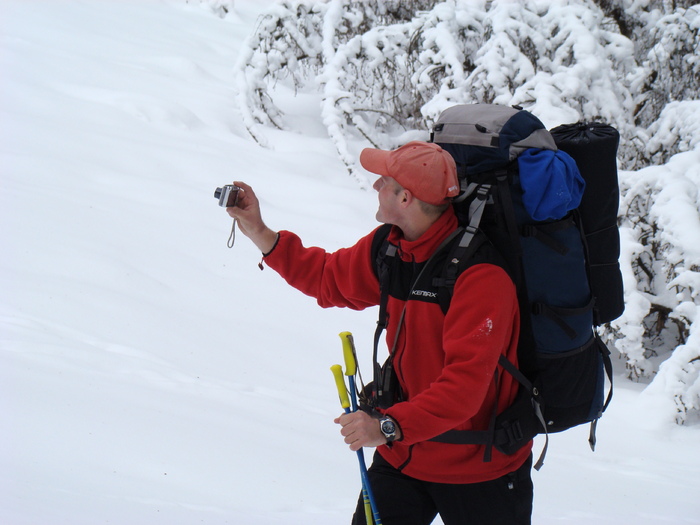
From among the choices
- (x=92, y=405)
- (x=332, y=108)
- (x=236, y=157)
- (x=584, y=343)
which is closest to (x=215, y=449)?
(x=92, y=405)

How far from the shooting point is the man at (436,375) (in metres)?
1.86

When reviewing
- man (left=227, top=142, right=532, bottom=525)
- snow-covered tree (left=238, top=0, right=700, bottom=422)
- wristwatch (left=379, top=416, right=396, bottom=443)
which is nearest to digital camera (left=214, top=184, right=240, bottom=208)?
man (left=227, top=142, right=532, bottom=525)

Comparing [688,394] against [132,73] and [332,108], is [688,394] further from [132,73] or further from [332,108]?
[132,73]

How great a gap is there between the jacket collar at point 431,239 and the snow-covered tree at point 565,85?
4.18 m

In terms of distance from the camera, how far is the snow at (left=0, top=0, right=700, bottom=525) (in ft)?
10.6

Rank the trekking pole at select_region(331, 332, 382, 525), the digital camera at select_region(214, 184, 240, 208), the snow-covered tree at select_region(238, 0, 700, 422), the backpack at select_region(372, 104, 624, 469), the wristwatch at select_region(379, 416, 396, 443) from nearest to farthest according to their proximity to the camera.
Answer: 1. the wristwatch at select_region(379, 416, 396, 443)
2. the backpack at select_region(372, 104, 624, 469)
3. the trekking pole at select_region(331, 332, 382, 525)
4. the digital camera at select_region(214, 184, 240, 208)
5. the snow-covered tree at select_region(238, 0, 700, 422)

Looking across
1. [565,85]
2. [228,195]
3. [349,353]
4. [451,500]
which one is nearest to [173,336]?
[228,195]

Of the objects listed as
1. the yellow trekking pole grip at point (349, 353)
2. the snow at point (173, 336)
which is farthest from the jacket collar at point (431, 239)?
the snow at point (173, 336)

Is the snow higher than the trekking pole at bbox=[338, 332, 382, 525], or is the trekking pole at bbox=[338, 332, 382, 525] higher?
the trekking pole at bbox=[338, 332, 382, 525]

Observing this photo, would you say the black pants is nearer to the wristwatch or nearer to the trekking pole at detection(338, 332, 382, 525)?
the trekking pole at detection(338, 332, 382, 525)

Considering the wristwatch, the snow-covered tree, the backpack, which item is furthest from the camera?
the snow-covered tree

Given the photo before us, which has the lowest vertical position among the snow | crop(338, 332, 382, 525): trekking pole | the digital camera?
the snow

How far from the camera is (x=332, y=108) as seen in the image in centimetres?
865

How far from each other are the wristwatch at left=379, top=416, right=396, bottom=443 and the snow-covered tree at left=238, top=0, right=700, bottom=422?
4.37m
